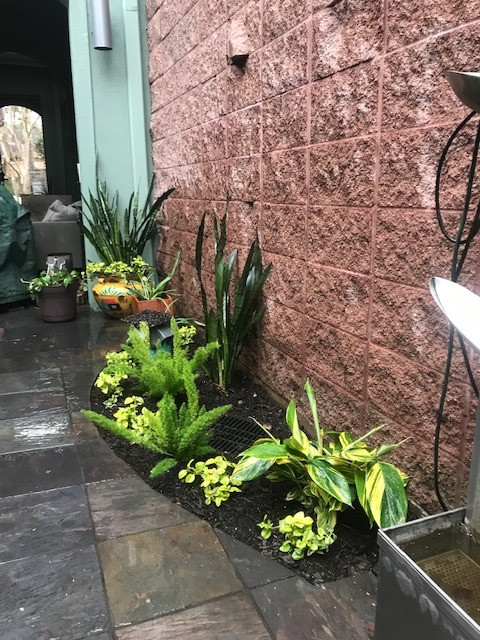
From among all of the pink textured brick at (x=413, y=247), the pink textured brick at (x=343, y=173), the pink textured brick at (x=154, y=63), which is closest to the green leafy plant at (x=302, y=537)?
the pink textured brick at (x=413, y=247)

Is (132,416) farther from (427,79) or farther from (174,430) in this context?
(427,79)

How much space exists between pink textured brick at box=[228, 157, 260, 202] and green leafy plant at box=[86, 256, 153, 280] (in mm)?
1713

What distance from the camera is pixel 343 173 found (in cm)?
185

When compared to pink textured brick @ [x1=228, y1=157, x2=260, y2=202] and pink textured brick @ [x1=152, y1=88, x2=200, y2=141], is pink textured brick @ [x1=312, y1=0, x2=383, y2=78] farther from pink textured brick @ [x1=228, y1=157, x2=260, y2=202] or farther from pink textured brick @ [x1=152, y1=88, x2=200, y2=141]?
pink textured brick @ [x1=152, y1=88, x2=200, y2=141]

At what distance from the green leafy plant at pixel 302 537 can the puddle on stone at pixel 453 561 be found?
1.64 ft

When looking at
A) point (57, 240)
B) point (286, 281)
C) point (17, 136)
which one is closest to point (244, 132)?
point (286, 281)

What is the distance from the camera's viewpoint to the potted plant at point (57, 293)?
4301mm

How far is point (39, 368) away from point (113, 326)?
1.04 metres

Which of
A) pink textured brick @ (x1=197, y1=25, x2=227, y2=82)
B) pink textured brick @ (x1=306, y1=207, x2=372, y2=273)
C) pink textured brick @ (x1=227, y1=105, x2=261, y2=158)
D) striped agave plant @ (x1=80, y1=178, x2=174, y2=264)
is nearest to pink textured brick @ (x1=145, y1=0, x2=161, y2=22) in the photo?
pink textured brick @ (x1=197, y1=25, x2=227, y2=82)

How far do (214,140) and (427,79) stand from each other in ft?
6.11

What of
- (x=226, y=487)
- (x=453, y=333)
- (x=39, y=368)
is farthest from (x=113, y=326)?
(x=453, y=333)

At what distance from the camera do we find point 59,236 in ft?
18.8

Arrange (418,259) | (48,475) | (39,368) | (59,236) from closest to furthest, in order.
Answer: (418,259)
(48,475)
(39,368)
(59,236)

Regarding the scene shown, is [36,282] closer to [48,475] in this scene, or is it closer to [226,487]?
[48,475]
